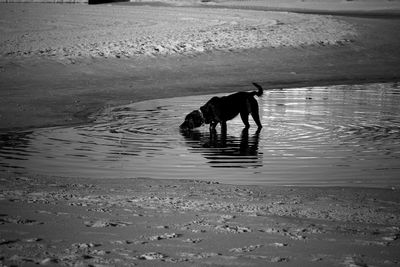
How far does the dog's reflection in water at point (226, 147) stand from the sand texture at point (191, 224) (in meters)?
1.49

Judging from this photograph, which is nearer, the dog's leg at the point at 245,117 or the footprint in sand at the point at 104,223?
the footprint in sand at the point at 104,223

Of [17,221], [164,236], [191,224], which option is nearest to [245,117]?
[191,224]

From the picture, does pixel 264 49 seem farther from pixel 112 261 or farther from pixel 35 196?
pixel 112 261

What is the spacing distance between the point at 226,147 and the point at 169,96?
6348 millimetres

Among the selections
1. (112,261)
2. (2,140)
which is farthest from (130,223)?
(2,140)

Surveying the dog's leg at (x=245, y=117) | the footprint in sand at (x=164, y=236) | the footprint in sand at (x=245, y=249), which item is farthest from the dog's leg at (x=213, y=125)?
the footprint in sand at (x=245, y=249)

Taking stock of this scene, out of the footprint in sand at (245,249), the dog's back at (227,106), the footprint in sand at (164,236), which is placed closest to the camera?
the footprint in sand at (245,249)

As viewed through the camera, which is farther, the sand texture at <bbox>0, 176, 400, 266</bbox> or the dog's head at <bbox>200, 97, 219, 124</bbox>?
the dog's head at <bbox>200, 97, 219, 124</bbox>

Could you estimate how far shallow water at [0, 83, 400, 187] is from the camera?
8.56 m

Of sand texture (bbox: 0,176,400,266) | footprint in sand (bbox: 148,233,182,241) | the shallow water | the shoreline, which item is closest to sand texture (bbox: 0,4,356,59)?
the shoreline

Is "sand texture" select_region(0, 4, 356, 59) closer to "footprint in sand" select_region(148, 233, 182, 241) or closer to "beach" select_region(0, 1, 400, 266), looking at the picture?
"beach" select_region(0, 1, 400, 266)

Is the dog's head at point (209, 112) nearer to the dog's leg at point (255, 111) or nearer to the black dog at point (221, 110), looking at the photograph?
the black dog at point (221, 110)

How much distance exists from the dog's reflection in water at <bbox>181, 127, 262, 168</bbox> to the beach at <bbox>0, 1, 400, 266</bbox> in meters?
1.20

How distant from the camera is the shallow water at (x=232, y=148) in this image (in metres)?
8.56
